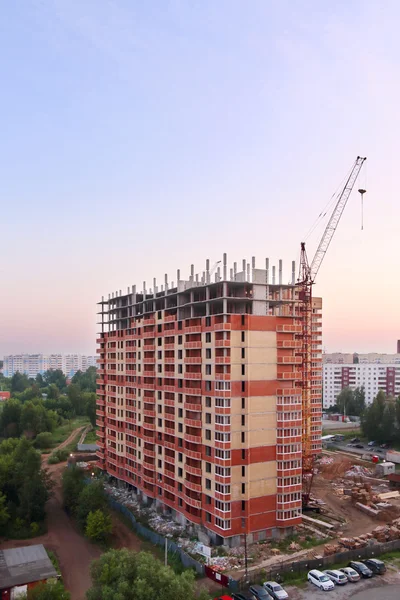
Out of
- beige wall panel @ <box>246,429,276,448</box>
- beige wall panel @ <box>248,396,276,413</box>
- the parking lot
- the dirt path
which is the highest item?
beige wall panel @ <box>248,396,276,413</box>

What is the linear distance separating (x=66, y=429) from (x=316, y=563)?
9352 centimetres

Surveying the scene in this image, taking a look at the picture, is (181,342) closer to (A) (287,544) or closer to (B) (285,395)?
(B) (285,395)

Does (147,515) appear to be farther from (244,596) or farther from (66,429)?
(66,429)

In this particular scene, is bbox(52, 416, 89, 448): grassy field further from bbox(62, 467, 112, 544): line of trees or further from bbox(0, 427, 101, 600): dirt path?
bbox(62, 467, 112, 544): line of trees

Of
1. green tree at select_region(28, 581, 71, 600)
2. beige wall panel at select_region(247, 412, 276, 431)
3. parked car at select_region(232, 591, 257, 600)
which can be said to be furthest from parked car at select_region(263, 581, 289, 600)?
green tree at select_region(28, 581, 71, 600)

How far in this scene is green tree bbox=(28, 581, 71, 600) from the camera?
36531 millimetres

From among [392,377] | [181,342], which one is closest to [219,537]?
[181,342]

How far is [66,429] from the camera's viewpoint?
125188 mm

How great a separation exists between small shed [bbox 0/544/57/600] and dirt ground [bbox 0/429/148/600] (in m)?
2.52

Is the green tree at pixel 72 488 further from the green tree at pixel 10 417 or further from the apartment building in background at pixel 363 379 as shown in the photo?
the apartment building in background at pixel 363 379

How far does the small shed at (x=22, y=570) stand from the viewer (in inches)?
1572

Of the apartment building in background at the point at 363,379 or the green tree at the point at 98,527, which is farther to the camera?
the apartment building in background at the point at 363,379

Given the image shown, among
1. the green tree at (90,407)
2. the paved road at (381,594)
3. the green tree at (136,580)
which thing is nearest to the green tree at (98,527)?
the green tree at (136,580)

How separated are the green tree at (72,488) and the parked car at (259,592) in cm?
2781
